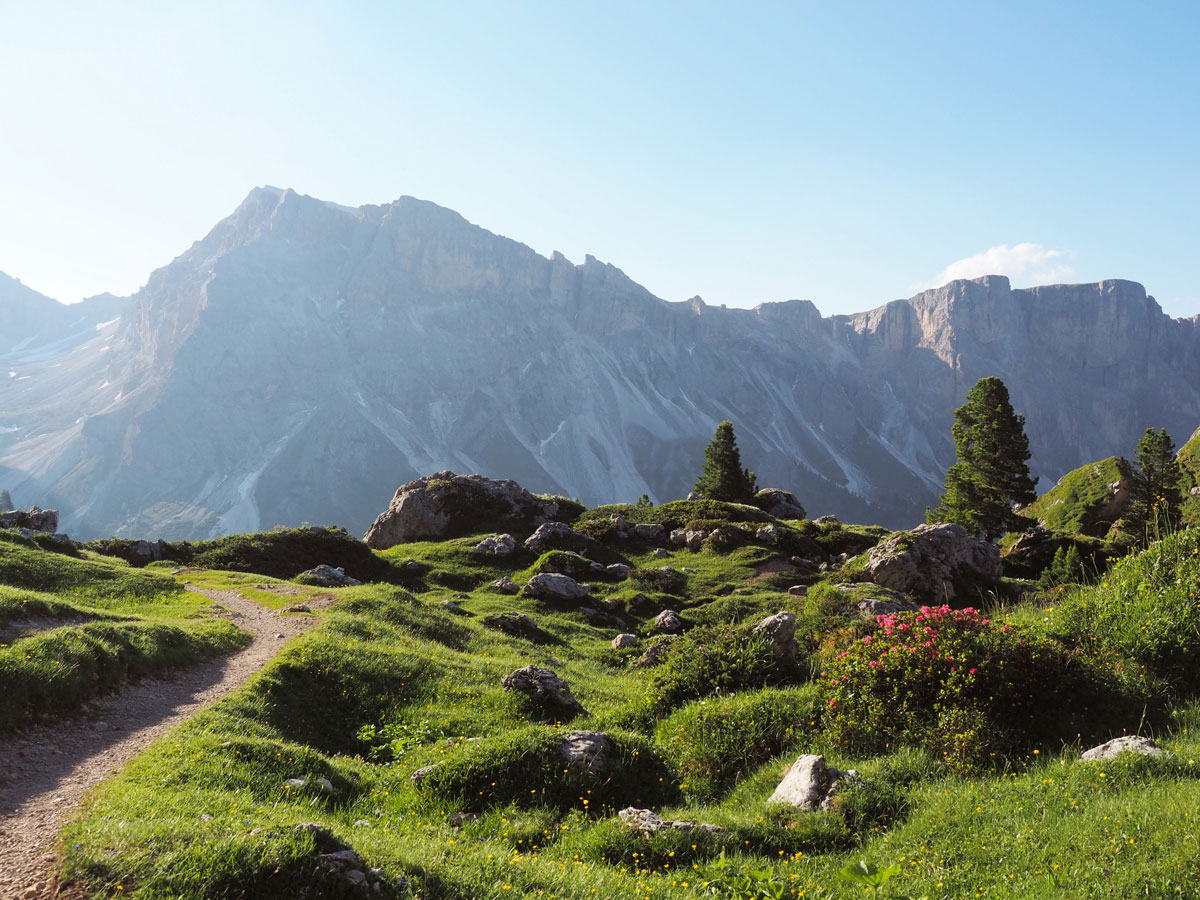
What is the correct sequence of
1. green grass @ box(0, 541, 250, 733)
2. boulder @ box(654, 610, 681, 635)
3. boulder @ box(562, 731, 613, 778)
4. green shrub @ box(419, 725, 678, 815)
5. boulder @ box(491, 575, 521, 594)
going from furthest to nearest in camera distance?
boulder @ box(491, 575, 521, 594) < boulder @ box(654, 610, 681, 635) < green grass @ box(0, 541, 250, 733) < boulder @ box(562, 731, 613, 778) < green shrub @ box(419, 725, 678, 815)

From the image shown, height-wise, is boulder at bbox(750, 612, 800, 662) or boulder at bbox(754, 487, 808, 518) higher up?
boulder at bbox(750, 612, 800, 662)

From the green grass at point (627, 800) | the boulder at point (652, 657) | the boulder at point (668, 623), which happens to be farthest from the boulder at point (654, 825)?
the boulder at point (668, 623)

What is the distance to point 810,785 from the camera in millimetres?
10055

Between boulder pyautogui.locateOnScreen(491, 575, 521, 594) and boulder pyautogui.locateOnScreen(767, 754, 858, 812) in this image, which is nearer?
boulder pyautogui.locateOnScreen(767, 754, 858, 812)

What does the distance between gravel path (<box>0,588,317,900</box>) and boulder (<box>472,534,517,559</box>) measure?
25.7 m

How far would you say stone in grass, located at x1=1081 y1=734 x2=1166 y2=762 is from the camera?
30.0ft

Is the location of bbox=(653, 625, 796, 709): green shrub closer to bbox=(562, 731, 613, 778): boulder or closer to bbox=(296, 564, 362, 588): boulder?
bbox=(562, 731, 613, 778): boulder

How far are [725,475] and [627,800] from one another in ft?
197

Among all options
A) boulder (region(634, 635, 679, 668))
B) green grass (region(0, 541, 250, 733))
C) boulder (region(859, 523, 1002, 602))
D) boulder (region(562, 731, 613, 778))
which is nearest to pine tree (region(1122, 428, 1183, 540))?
boulder (region(859, 523, 1002, 602))

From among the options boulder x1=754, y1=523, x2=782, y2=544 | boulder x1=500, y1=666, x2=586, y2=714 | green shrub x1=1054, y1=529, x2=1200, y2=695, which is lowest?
boulder x1=754, y1=523, x2=782, y2=544

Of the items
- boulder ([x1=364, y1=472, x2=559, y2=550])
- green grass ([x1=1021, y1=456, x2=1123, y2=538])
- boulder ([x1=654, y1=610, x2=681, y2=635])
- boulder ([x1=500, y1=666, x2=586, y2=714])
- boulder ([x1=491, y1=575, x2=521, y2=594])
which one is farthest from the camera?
green grass ([x1=1021, y1=456, x2=1123, y2=538])

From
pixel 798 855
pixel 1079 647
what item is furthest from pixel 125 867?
pixel 1079 647

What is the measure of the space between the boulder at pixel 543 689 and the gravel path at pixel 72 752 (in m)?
7.16

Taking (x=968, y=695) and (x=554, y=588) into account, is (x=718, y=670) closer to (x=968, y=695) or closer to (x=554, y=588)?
(x=968, y=695)
